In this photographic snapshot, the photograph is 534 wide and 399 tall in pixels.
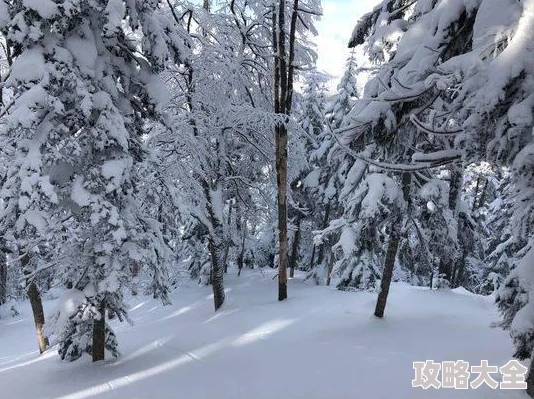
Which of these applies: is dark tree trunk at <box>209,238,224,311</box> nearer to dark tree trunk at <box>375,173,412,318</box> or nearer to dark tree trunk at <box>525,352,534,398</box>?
Result: dark tree trunk at <box>375,173,412,318</box>

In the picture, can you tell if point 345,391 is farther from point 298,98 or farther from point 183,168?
point 298,98

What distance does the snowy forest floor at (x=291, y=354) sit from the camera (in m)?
7.10

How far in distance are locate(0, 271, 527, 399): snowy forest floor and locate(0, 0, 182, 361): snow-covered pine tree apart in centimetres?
121

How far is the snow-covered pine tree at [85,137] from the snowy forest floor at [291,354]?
1.21 meters

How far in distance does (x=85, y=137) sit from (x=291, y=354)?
579 cm

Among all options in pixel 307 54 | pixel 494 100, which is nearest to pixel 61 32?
pixel 494 100

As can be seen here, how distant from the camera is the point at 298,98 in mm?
16219

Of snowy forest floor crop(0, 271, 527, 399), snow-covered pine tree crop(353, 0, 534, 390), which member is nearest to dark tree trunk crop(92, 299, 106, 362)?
→ snowy forest floor crop(0, 271, 527, 399)

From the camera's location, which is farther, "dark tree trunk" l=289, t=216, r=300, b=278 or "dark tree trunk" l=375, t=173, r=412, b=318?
"dark tree trunk" l=289, t=216, r=300, b=278

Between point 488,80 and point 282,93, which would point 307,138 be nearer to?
point 282,93

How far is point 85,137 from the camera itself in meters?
7.71

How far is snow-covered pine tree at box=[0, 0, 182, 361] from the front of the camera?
274 inches
